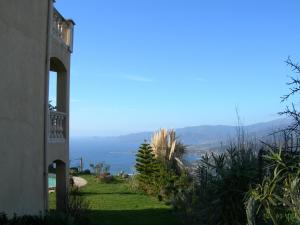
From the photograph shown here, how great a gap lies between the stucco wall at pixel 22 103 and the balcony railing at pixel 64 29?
8.22ft

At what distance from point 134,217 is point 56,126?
4.81 metres

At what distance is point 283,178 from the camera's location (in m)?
10.1

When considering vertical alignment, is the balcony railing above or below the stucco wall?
above

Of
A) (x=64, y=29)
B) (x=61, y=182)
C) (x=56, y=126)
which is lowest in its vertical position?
(x=61, y=182)

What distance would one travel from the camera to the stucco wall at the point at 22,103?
11.8 m

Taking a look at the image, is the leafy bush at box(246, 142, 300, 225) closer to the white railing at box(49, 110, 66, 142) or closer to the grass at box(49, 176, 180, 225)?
the white railing at box(49, 110, 66, 142)

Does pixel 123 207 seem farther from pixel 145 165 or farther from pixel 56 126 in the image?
pixel 145 165

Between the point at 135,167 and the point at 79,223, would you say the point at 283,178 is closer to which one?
the point at 79,223

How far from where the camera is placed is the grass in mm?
18828

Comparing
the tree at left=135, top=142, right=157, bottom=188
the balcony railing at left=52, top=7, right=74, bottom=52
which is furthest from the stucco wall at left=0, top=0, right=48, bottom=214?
the tree at left=135, top=142, right=157, bottom=188

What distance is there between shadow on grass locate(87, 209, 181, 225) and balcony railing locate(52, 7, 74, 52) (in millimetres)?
5433

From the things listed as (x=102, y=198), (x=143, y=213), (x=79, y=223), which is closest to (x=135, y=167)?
(x=102, y=198)

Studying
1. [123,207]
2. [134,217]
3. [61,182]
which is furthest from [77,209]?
[123,207]

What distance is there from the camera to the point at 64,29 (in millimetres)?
18109
